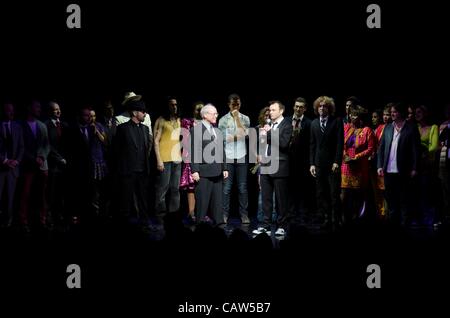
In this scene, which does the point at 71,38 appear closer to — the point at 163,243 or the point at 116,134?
the point at 116,134

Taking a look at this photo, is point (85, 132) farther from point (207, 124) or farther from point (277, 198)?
point (277, 198)

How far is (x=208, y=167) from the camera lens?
23.2ft

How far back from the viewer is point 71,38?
8047 millimetres

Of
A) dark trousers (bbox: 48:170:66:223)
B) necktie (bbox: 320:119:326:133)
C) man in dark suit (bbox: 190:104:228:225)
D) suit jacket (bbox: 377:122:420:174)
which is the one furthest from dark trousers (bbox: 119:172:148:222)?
suit jacket (bbox: 377:122:420:174)

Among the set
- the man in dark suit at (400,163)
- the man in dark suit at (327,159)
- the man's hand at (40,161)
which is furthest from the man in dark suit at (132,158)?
the man in dark suit at (400,163)

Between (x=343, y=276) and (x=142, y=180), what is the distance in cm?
411

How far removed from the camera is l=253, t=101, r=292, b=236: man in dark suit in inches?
279

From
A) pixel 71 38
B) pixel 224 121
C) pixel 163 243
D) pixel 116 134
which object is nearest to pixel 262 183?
pixel 224 121

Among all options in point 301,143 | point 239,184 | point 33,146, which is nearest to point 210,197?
point 239,184

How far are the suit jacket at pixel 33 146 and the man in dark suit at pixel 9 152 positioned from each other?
0.07 metres

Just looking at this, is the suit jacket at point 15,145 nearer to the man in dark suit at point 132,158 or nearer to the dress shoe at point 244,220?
the man in dark suit at point 132,158

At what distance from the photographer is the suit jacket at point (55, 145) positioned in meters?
7.32

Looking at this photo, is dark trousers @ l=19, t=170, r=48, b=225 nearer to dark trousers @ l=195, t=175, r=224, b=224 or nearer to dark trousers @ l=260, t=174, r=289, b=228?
dark trousers @ l=195, t=175, r=224, b=224

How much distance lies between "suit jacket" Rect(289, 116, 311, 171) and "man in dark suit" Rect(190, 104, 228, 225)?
0.83 meters
